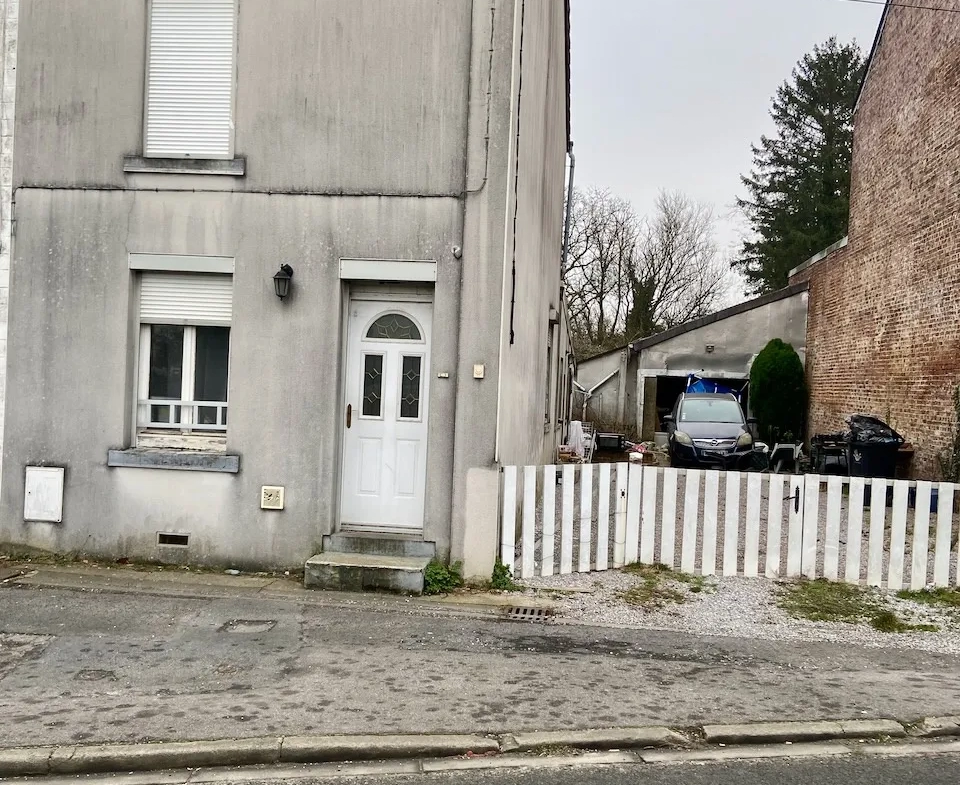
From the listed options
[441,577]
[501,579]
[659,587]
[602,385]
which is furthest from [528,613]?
[602,385]

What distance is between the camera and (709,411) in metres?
17.1

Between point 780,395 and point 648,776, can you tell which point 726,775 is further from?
point 780,395

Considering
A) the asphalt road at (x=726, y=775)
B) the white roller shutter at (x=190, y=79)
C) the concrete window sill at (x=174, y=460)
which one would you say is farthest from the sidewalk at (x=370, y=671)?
the white roller shutter at (x=190, y=79)

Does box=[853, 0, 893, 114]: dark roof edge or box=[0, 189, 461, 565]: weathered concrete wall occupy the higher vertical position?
box=[853, 0, 893, 114]: dark roof edge

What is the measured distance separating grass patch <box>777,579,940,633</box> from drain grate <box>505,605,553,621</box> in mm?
2116

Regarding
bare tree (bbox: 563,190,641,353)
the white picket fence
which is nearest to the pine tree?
bare tree (bbox: 563,190,641,353)

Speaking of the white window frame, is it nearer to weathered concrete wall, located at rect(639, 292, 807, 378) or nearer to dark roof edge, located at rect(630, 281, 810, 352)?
dark roof edge, located at rect(630, 281, 810, 352)

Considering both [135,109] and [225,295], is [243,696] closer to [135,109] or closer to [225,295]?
[225,295]

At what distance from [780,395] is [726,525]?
13.4 metres

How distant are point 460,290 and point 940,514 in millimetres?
4879

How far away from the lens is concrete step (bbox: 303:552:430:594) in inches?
286

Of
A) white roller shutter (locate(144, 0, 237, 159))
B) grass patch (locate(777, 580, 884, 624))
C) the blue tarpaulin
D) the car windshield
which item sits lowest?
grass patch (locate(777, 580, 884, 624))

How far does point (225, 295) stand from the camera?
26.5 ft

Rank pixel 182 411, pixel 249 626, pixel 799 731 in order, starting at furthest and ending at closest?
1. pixel 182 411
2. pixel 249 626
3. pixel 799 731
